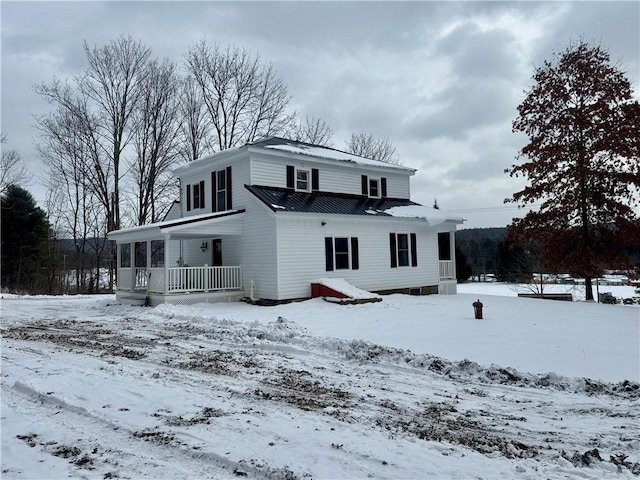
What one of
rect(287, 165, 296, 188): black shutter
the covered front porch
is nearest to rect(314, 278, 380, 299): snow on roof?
the covered front porch

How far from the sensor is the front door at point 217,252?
18484 mm

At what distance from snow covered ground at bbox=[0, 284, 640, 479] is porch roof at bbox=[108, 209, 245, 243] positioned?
5.34 metres

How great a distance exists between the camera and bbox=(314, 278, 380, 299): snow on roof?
15461 millimetres

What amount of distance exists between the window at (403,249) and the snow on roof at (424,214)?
89 cm

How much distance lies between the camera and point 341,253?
695 inches

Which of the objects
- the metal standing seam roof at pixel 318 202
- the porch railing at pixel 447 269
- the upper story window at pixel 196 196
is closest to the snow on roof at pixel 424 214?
the metal standing seam roof at pixel 318 202

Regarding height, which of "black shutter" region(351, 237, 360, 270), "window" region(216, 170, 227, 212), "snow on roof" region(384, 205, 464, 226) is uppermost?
"window" region(216, 170, 227, 212)

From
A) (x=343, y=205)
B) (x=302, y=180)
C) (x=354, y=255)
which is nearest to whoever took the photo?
(x=354, y=255)

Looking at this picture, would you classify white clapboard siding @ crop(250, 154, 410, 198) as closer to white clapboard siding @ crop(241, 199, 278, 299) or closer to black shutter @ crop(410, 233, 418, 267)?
white clapboard siding @ crop(241, 199, 278, 299)

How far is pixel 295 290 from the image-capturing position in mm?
16062

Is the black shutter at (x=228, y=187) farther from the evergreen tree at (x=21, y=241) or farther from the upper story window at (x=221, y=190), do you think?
the evergreen tree at (x=21, y=241)

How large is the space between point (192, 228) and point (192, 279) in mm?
1898

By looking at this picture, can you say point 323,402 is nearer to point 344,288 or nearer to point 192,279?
point 344,288

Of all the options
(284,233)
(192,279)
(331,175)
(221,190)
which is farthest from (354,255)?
(192,279)
